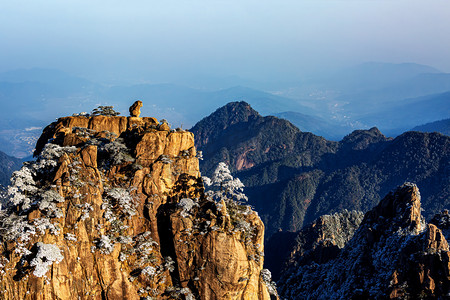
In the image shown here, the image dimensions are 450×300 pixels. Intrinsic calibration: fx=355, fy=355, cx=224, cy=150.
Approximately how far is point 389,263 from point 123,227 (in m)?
43.6

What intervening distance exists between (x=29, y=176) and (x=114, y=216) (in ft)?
27.4

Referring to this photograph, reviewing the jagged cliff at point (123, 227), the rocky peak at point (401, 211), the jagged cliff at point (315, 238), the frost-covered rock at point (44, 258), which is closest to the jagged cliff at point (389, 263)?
the rocky peak at point (401, 211)

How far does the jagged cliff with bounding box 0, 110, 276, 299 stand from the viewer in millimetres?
28656

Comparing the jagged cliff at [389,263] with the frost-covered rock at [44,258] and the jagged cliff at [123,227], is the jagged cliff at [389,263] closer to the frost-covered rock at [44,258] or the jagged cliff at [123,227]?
the jagged cliff at [123,227]

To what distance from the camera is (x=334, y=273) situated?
70375mm

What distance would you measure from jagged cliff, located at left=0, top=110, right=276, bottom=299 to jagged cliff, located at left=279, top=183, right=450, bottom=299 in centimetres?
2246

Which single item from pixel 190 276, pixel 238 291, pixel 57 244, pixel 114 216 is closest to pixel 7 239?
pixel 57 244

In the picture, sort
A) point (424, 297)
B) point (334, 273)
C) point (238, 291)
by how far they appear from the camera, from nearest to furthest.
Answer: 1. point (238, 291)
2. point (424, 297)
3. point (334, 273)

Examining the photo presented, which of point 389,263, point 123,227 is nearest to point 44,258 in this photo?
point 123,227

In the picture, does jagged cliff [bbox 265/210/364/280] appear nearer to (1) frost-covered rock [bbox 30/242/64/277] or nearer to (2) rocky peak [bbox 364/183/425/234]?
(2) rocky peak [bbox 364/183/425/234]

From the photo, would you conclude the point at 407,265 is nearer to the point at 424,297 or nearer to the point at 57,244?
the point at 424,297

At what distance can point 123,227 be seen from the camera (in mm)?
33906

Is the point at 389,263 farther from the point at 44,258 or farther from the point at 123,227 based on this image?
the point at 44,258

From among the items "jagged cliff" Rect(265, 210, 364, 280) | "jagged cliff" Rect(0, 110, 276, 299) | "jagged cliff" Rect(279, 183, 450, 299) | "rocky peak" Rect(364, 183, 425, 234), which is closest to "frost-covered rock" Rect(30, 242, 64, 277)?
"jagged cliff" Rect(0, 110, 276, 299)
